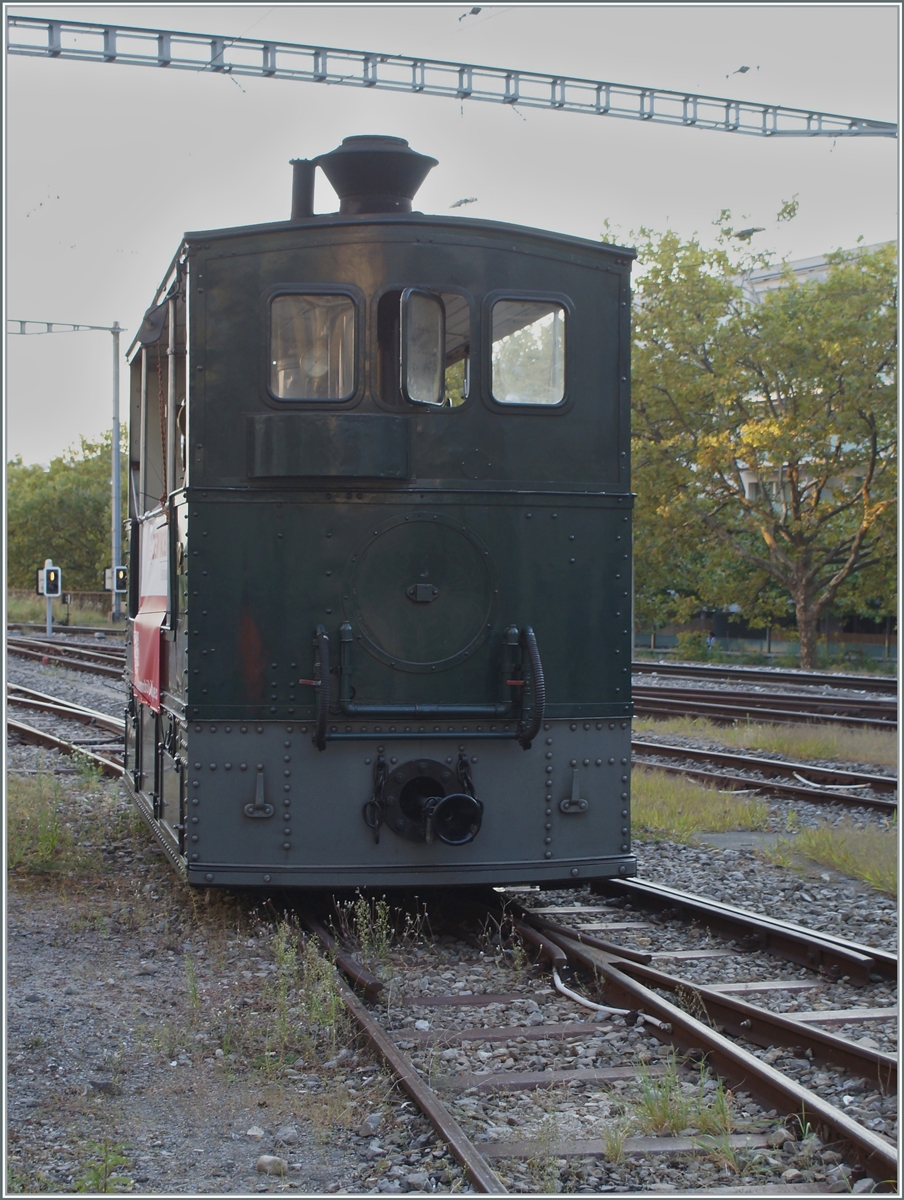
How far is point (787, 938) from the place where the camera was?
6.22m

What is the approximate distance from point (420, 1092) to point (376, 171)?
4.93 meters

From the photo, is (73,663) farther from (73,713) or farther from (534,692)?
(534,692)

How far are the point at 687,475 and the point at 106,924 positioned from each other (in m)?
25.7

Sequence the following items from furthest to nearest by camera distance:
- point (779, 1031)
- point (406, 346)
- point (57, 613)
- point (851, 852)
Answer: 1. point (57, 613)
2. point (851, 852)
3. point (406, 346)
4. point (779, 1031)

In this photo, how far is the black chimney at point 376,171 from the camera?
23.2 feet

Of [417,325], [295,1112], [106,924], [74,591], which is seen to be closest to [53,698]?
[106,924]

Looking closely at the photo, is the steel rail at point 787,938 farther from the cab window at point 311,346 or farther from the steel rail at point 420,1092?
the cab window at point 311,346

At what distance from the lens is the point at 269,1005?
17.7 ft

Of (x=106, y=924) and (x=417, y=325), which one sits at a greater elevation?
(x=417, y=325)

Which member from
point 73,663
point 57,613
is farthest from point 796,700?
point 57,613

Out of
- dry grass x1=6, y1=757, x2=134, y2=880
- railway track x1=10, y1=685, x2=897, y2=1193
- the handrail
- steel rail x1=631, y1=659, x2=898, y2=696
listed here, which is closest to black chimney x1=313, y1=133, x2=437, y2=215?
the handrail

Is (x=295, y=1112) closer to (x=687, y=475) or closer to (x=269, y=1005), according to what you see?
(x=269, y=1005)

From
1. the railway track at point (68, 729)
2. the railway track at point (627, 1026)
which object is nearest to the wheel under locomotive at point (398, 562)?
the railway track at point (627, 1026)

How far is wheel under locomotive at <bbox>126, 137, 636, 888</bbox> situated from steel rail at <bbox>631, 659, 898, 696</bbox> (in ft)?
51.3
